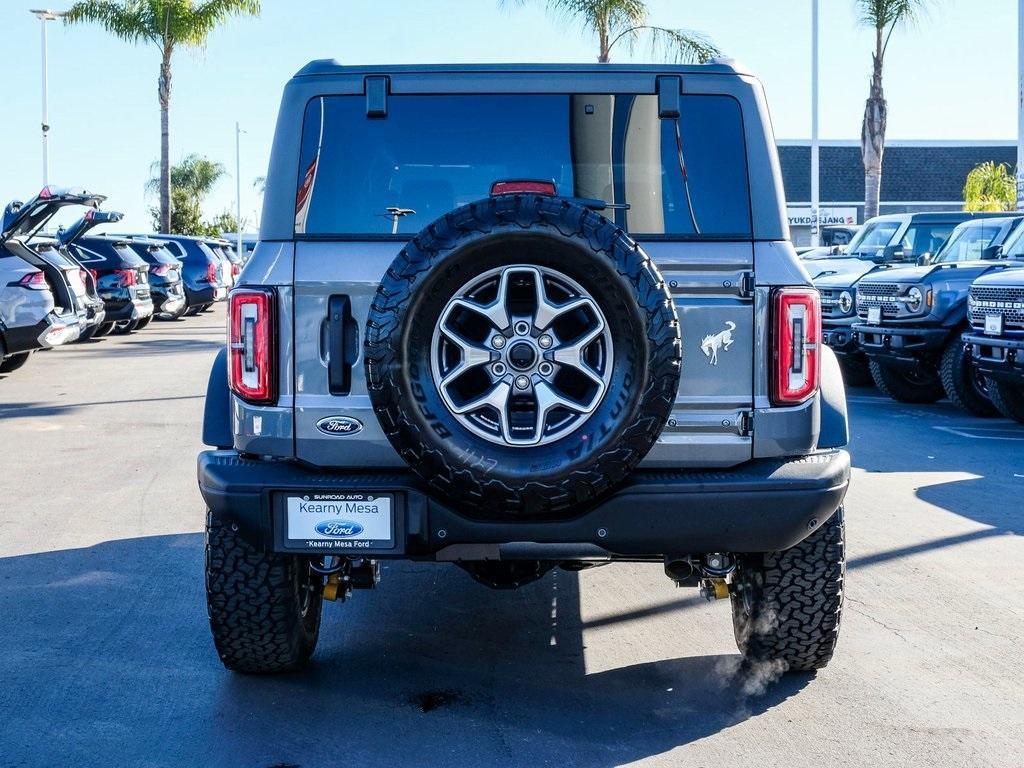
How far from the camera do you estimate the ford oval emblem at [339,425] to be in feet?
13.8

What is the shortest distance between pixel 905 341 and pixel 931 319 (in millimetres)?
315

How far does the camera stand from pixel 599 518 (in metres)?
4.03

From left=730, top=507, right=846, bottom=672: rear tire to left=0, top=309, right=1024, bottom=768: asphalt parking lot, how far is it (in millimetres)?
185

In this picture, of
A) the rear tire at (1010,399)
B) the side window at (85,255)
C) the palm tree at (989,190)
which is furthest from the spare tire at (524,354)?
the palm tree at (989,190)

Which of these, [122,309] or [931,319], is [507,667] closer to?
[931,319]

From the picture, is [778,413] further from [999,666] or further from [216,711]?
[216,711]

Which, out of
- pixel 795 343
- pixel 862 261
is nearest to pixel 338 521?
pixel 795 343

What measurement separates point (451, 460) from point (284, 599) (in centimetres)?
98

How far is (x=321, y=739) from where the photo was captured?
411 cm

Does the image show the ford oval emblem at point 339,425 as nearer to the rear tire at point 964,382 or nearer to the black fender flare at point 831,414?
the black fender flare at point 831,414

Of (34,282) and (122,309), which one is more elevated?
(34,282)

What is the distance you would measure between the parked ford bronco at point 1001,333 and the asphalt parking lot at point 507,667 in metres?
3.15

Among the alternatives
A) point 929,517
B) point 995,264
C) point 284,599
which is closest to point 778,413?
point 284,599

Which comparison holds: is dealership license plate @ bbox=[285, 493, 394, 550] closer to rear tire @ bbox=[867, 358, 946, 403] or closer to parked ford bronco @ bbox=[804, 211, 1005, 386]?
parked ford bronco @ bbox=[804, 211, 1005, 386]
